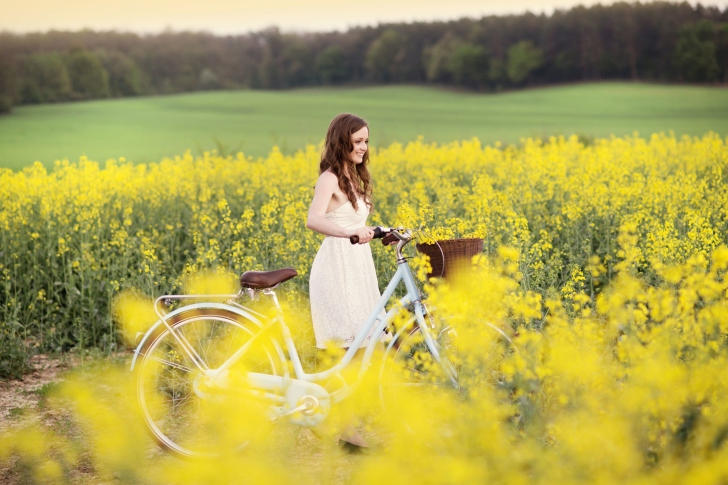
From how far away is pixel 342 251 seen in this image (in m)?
4.71

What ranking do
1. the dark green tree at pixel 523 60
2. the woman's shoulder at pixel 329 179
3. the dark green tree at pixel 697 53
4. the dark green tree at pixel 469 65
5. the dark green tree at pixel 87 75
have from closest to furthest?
the woman's shoulder at pixel 329 179 → the dark green tree at pixel 697 53 → the dark green tree at pixel 87 75 → the dark green tree at pixel 523 60 → the dark green tree at pixel 469 65

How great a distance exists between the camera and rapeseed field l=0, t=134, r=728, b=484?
304 centimetres

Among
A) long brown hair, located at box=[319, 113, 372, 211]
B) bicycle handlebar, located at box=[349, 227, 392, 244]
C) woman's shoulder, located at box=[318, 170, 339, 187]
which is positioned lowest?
bicycle handlebar, located at box=[349, 227, 392, 244]

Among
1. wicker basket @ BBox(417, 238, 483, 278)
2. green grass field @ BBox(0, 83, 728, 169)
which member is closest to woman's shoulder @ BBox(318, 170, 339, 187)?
wicker basket @ BBox(417, 238, 483, 278)

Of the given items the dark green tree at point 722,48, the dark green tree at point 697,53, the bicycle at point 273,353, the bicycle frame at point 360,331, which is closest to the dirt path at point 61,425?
the bicycle at point 273,353

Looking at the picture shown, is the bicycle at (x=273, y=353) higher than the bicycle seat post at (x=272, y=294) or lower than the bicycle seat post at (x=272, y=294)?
lower

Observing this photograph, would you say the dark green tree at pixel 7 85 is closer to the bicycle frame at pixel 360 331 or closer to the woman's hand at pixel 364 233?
the bicycle frame at pixel 360 331

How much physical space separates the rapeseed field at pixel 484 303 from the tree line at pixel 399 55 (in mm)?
11701

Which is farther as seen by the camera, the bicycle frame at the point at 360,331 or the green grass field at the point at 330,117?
the green grass field at the point at 330,117

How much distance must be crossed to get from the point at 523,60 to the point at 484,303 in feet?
83.5

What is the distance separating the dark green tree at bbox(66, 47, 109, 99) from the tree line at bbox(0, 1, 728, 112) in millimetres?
40

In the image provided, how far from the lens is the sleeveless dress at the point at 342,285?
15.4ft

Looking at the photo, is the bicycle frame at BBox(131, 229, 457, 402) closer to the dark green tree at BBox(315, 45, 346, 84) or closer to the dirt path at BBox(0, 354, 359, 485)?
the dirt path at BBox(0, 354, 359, 485)

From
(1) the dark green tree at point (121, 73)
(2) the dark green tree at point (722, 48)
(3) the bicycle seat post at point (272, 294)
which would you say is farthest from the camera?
(1) the dark green tree at point (121, 73)
